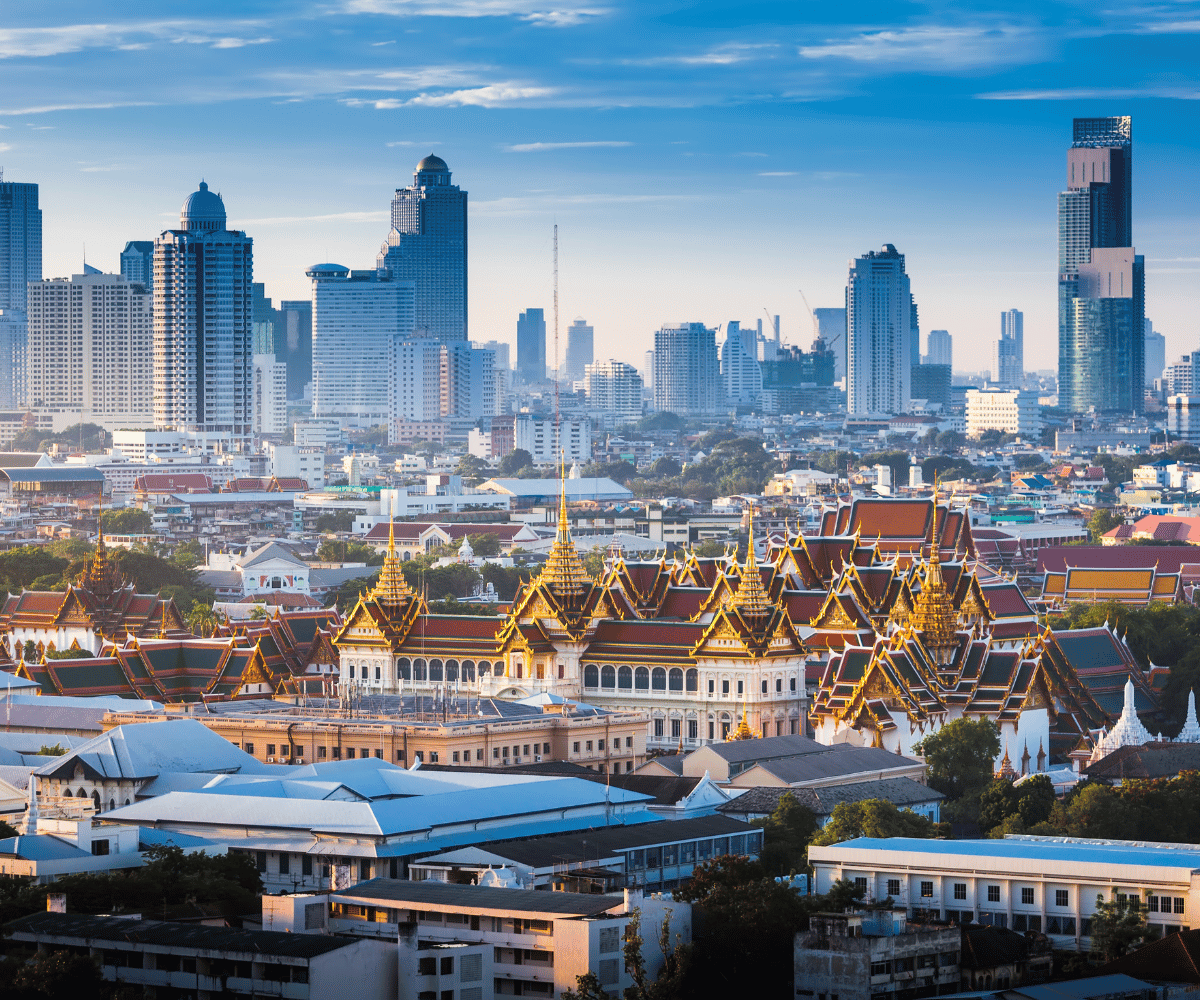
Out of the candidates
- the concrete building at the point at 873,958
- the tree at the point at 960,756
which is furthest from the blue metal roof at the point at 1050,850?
the tree at the point at 960,756

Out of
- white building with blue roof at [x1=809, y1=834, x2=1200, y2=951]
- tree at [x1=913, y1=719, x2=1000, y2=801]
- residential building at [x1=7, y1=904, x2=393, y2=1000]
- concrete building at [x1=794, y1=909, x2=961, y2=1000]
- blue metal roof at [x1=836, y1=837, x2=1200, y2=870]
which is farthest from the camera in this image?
tree at [x1=913, y1=719, x2=1000, y2=801]

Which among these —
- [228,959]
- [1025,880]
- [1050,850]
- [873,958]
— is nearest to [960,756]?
[1050,850]

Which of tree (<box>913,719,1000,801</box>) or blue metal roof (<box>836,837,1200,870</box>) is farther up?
blue metal roof (<box>836,837,1200,870</box>)

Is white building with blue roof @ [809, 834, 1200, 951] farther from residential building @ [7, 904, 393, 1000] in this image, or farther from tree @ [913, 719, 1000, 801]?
tree @ [913, 719, 1000, 801]

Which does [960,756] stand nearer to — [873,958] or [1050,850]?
[1050,850]

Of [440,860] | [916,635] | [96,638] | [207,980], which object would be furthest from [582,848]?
[96,638]

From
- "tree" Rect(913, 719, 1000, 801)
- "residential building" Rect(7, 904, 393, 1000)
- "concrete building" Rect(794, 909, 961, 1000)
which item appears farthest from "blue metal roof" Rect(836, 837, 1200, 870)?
"tree" Rect(913, 719, 1000, 801)

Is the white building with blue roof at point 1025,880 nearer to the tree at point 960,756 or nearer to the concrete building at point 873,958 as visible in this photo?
the concrete building at point 873,958
